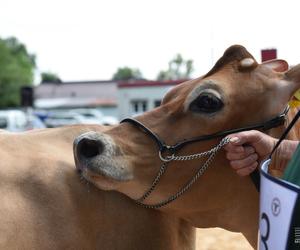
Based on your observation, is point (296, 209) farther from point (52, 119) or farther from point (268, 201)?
point (52, 119)

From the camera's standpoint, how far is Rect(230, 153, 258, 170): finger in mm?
2338

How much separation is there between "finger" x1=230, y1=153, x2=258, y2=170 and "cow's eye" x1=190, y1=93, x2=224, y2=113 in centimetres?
28

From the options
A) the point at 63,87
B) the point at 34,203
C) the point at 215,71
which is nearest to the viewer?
the point at 34,203

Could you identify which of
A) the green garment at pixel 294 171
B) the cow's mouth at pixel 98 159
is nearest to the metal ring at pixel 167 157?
the cow's mouth at pixel 98 159

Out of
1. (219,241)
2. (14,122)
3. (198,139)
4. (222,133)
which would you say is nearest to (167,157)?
(198,139)

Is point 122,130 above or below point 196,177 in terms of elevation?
above

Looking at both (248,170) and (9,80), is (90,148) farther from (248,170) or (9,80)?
(9,80)

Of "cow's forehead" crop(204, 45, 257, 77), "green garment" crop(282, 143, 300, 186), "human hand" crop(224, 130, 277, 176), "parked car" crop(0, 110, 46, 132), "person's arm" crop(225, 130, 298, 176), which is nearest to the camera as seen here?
"green garment" crop(282, 143, 300, 186)

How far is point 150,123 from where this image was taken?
2.63 metres

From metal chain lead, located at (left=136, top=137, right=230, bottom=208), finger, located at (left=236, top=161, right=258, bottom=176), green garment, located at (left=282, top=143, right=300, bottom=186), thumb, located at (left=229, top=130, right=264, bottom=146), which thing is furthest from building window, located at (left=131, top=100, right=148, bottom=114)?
green garment, located at (left=282, top=143, right=300, bottom=186)

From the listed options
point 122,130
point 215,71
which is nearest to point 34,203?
point 122,130

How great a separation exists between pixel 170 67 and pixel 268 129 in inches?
2988

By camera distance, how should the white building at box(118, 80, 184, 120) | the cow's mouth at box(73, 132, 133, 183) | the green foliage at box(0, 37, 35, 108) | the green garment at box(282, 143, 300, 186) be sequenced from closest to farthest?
the green garment at box(282, 143, 300, 186) < the cow's mouth at box(73, 132, 133, 183) < the white building at box(118, 80, 184, 120) < the green foliage at box(0, 37, 35, 108)

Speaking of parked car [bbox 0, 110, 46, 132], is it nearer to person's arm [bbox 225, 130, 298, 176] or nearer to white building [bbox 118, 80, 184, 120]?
white building [bbox 118, 80, 184, 120]
